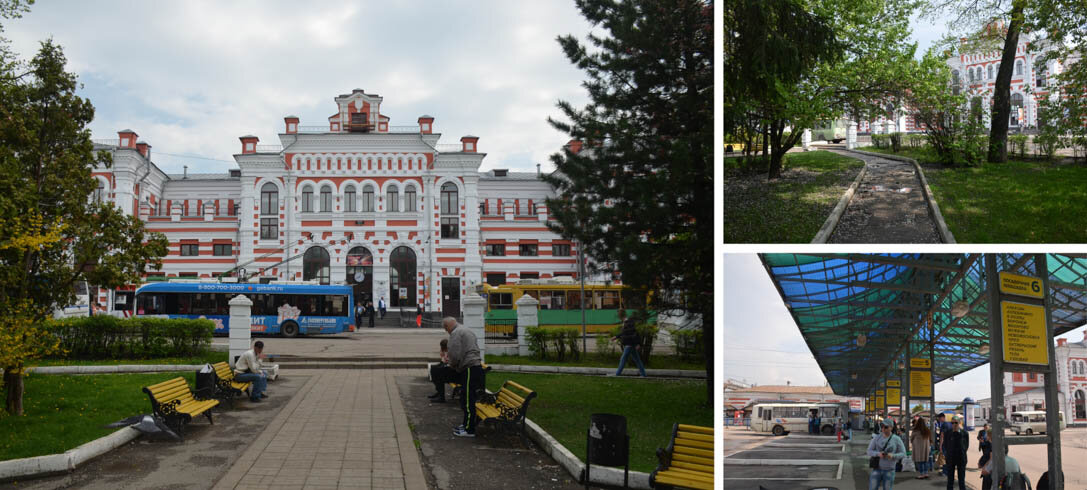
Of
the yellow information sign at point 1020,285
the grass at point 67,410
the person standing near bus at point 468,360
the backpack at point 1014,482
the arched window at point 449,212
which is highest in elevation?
the arched window at point 449,212

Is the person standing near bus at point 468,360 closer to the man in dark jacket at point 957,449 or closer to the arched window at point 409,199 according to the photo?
the man in dark jacket at point 957,449

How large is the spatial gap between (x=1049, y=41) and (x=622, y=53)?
17.1 feet

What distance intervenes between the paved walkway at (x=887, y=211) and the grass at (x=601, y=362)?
42.7 feet

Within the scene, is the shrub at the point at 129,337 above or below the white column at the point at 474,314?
below

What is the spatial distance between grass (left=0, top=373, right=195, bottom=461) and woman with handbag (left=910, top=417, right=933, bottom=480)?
7.95 meters

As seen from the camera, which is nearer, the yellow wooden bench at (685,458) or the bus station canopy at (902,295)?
the bus station canopy at (902,295)

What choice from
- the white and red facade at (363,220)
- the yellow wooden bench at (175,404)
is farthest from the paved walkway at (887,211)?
the white and red facade at (363,220)

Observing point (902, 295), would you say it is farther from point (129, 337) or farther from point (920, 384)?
point (129, 337)

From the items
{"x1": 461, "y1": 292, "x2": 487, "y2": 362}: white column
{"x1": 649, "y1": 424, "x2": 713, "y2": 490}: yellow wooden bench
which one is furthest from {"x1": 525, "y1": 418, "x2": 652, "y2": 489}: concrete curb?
{"x1": 461, "y1": 292, "x2": 487, "y2": 362}: white column

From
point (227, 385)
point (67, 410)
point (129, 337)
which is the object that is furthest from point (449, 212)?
point (67, 410)

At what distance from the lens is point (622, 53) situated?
28.0ft

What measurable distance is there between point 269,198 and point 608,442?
122 feet

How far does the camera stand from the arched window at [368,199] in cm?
3941

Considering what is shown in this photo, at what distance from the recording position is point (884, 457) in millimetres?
6234
